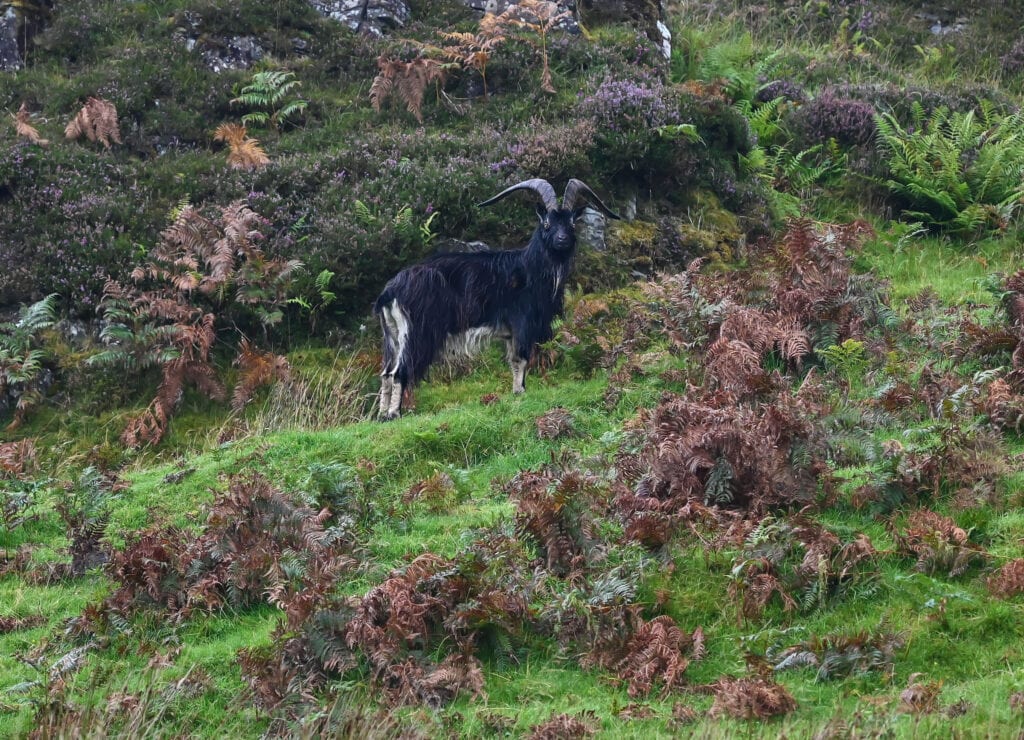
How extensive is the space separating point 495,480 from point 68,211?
295 inches

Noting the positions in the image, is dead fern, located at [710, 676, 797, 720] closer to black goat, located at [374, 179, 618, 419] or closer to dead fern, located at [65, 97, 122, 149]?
black goat, located at [374, 179, 618, 419]

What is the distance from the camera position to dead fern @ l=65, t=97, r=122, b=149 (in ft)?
52.1

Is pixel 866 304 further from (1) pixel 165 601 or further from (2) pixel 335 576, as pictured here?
(1) pixel 165 601

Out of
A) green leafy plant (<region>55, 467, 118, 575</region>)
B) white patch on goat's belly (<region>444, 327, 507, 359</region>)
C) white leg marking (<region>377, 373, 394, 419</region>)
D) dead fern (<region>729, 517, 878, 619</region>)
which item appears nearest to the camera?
dead fern (<region>729, 517, 878, 619</region>)

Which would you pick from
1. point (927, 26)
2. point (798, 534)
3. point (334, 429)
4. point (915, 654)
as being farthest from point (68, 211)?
point (927, 26)

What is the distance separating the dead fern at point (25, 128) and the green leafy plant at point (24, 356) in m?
3.15

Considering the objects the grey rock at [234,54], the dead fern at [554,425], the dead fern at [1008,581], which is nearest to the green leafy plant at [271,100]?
the grey rock at [234,54]

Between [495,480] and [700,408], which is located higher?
[700,408]

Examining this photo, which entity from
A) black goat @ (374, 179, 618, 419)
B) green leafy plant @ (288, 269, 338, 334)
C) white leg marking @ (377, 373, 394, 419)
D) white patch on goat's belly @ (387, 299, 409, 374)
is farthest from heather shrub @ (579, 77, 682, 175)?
white leg marking @ (377, 373, 394, 419)

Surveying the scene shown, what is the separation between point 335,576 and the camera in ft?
25.4

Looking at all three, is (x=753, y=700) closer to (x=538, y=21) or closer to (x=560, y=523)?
(x=560, y=523)

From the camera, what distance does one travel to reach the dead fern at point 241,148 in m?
15.4

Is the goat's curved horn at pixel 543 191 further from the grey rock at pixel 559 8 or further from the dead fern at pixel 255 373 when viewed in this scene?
the grey rock at pixel 559 8

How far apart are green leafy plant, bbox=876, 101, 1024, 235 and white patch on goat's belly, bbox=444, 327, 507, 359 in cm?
662
